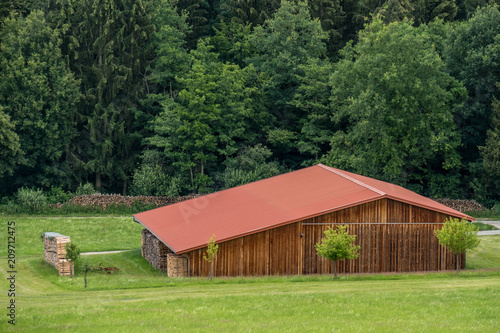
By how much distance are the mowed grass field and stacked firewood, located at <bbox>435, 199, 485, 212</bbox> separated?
24685mm

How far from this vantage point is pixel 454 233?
3291cm

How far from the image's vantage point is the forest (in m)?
58.3

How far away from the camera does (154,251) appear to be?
37.6 meters

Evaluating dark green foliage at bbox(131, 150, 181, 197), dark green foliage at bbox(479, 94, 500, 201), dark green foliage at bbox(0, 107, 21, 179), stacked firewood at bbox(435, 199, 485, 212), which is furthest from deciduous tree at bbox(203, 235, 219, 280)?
dark green foliage at bbox(479, 94, 500, 201)

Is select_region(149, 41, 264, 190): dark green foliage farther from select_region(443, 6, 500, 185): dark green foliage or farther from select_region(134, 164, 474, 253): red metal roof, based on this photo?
select_region(134, 164, 474, 253): red metal roof

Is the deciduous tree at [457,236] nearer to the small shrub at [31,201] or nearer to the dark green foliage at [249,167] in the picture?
the dark green foliage at [249,167]

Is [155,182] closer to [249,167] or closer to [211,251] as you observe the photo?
[249,167]

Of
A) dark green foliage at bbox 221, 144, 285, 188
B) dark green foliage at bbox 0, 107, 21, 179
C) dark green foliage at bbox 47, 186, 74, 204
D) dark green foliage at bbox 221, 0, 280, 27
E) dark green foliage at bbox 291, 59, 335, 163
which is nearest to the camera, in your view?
dark green foliage at bbox 47, 186, 74, 204

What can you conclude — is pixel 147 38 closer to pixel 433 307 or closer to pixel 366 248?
pixel 366 248

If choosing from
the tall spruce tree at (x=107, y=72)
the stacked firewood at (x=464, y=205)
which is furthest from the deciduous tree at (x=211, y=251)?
the tall spruce tree at (x=107, y=72)

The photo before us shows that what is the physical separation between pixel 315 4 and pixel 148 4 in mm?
18787

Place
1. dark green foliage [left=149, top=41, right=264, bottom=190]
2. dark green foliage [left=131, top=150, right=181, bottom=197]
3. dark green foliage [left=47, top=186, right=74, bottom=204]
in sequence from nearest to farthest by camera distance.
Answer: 1. dark green foliage [left=47, top=186, right=74, bottom=204]
2. dark green foliage [left=131, top=150, right=181, bottom=197]
3. dark green foliage [left=149, top=41, right=264, bottom=190]

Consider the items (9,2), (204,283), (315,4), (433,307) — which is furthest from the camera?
(315,4)

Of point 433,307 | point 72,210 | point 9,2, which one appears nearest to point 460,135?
point 72,210
